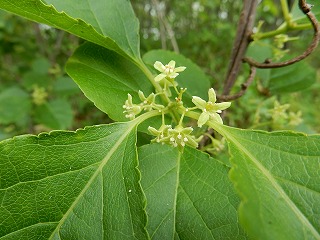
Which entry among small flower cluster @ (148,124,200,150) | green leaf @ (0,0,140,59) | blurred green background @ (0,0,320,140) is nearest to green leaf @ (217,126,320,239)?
small flower cluster @ (148,124,200,150)

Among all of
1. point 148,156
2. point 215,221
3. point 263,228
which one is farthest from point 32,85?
point 263,228

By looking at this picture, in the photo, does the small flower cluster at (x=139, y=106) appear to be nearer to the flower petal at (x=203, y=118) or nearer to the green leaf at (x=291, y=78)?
the flower petal at (x=203, y=118)

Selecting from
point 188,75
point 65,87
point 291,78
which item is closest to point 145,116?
point 188,75

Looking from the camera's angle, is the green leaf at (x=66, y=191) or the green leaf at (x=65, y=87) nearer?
the green leaf at (x=66, y=191)

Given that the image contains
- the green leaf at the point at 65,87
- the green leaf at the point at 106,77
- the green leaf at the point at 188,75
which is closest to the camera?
the green leaf at the point at 106,77

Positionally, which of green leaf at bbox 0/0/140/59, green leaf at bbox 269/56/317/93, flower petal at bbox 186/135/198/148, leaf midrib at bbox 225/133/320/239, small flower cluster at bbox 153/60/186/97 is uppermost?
green leaf at bbox 0/0/140/59

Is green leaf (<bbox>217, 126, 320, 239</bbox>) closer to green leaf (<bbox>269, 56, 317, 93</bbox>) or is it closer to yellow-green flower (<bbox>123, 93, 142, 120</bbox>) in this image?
yellow-green flower (<bbox>123, 93, 142, 120</bbox>)

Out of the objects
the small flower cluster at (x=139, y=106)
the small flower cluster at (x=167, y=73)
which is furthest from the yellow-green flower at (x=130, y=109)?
the small flower cluster at (x=167, y=73)
